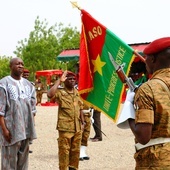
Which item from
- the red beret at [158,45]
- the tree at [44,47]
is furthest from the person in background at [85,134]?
the tree at [44,47]

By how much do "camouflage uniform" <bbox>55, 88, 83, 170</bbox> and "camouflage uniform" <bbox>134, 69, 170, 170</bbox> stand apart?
12.8 feet

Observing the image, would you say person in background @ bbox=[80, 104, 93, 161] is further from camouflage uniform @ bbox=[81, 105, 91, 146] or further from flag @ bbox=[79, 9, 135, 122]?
flag @ bbox=[79, 9, 135, 122]

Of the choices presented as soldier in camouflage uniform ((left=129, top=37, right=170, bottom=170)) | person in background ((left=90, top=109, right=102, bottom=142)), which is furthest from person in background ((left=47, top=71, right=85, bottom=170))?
person in background ((left=90, top=109, right=102, bottom=142))

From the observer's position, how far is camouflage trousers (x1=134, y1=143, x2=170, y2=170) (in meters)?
2.92

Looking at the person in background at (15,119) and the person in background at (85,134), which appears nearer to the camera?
the person in background at (15,119)

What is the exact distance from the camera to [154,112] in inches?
114

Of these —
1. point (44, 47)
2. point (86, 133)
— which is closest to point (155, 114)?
point (86, 133)

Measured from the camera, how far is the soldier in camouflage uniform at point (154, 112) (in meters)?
2.85

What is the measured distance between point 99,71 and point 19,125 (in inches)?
45.1

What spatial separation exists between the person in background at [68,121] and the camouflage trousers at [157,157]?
3876 mm

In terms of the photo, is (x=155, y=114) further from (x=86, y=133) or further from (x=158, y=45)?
(x=86, y=133)

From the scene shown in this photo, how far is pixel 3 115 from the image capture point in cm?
549

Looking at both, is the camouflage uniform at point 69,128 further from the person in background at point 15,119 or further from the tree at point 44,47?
the tree at point 44,47

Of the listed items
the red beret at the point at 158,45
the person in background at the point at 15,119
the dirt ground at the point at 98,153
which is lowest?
the dirt ground at the point at 98,153
